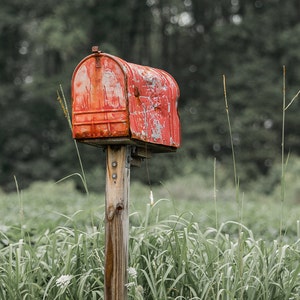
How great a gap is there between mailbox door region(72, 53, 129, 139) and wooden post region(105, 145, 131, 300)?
0.46ft

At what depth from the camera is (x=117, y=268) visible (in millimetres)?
3633

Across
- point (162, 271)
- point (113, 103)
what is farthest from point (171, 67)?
point (113, 103)

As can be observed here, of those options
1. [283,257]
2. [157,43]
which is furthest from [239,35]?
[283,257]

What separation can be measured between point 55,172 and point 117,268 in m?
26.7

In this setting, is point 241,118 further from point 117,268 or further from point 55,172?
point 117,268

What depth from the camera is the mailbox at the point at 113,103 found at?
3639 mm

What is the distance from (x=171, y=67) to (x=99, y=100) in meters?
30.6

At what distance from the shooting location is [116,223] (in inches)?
144

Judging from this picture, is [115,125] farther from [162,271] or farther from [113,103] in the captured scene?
[162,271]

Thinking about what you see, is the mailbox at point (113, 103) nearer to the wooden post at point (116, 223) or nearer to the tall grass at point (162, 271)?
the wooden post at point (116, 223)

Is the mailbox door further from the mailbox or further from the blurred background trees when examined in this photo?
the blurred background trees

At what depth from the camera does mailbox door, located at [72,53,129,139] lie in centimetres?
364

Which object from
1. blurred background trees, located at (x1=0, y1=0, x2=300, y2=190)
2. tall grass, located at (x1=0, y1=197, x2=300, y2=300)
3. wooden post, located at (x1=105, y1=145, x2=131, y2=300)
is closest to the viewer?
wooden post, located at (x1=105, y1=145, x2=131, y2=300)

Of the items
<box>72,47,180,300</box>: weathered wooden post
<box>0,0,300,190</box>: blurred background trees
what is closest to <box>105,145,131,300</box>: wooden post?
<box>72,47,180,300</box>: weathered wooden post
